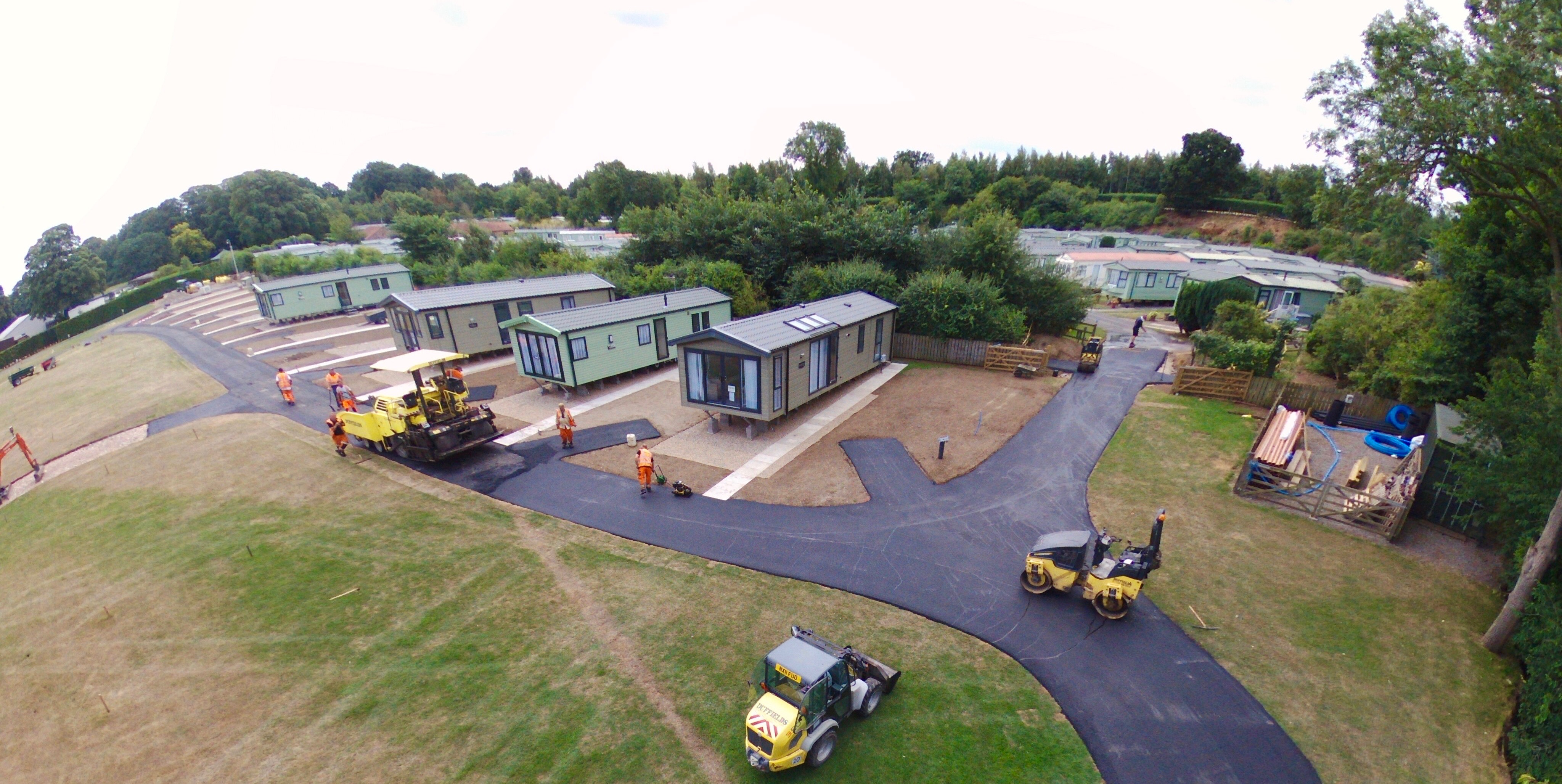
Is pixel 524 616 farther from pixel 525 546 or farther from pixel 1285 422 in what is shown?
pixel 1285 422

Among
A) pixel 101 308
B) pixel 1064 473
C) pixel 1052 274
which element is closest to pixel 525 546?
pixel 1064 473

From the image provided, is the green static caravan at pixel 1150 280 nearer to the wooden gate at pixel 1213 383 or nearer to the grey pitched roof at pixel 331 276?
the wooden gate at pixel 1213 383

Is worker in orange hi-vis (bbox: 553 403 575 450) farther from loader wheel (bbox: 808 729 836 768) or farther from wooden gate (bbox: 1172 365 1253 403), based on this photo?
wooden gate (bbox: 1172 365 1253 403)

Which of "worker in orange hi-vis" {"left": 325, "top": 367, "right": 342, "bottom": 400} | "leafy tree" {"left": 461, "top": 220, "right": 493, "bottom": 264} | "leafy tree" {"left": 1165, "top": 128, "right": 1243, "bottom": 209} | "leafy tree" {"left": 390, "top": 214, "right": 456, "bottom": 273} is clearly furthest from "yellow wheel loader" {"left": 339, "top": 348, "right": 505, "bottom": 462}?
"leafy tree" {"left": 1165, "top": 128, "right": 1243, "bottom": 209}

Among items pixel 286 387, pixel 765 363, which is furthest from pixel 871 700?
pixel 286 387

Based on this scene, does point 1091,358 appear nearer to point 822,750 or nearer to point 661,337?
point 661,337

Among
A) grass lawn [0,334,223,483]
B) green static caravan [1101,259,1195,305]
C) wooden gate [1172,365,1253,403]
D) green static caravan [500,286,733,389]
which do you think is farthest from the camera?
green static caravan [1101,259,1195,305]
